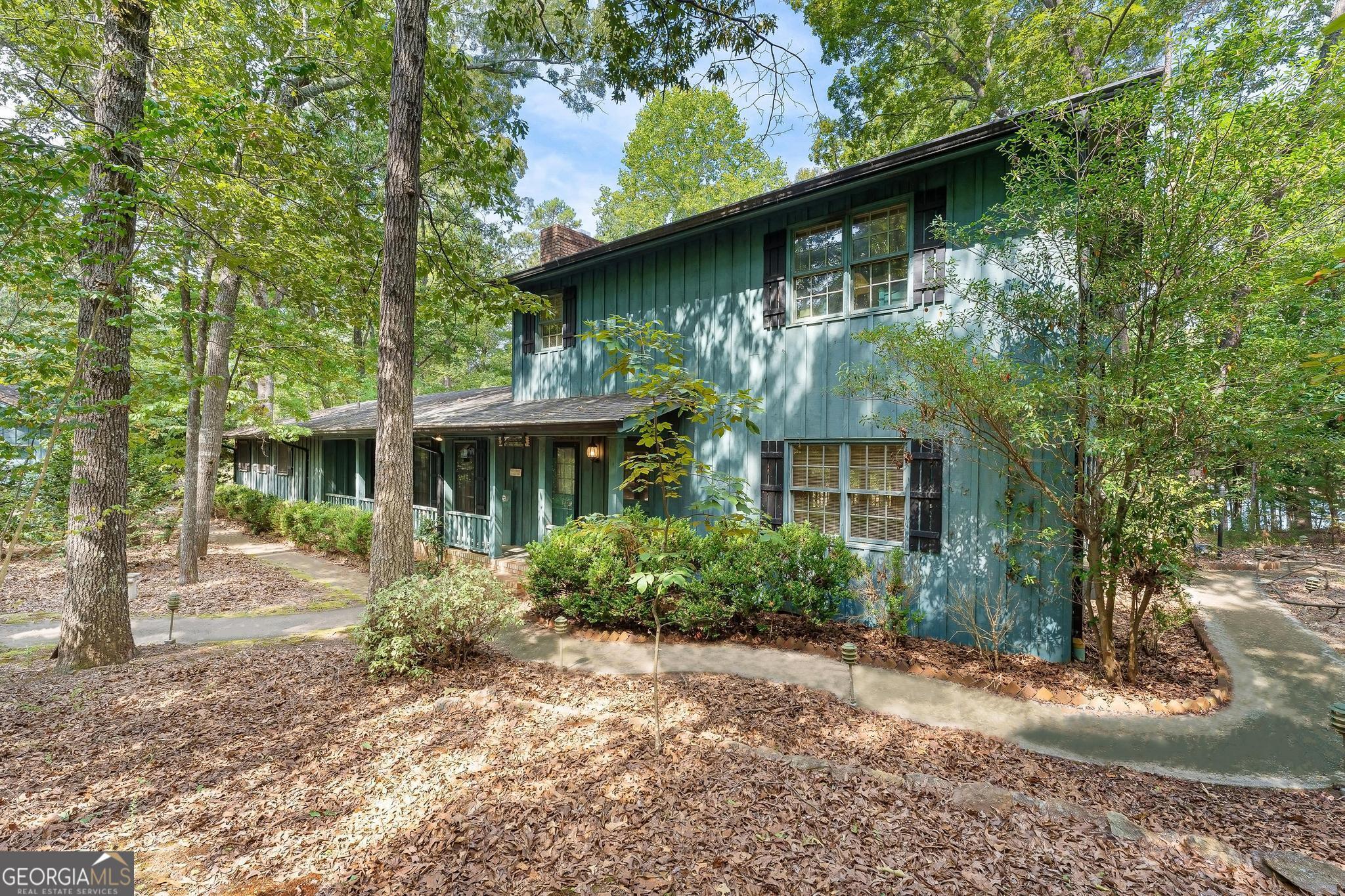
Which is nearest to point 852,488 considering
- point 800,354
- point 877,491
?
point 877,491

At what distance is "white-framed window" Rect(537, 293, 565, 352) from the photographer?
992 cm

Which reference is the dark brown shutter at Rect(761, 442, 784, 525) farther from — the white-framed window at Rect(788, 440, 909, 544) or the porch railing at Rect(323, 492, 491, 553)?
the porch railing at Rect(323, 492, 491, 553)

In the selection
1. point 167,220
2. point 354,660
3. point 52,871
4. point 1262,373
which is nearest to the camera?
point 52,871

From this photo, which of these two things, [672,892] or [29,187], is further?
[29,187]

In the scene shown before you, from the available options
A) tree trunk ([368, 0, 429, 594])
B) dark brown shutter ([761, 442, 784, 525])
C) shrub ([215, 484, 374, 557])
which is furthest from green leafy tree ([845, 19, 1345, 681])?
shrub ([215, 484, 374, 557])

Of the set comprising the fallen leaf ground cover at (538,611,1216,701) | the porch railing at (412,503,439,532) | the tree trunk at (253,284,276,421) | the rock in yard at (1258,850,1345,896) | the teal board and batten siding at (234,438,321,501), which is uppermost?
the tree trunk at (253,284,276,421)

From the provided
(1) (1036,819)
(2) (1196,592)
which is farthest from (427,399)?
(2) (1196,592)

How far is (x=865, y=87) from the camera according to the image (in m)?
11.4

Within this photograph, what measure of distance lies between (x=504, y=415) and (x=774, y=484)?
484cm

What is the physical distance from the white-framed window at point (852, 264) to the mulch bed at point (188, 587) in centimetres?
816

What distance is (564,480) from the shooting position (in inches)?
396

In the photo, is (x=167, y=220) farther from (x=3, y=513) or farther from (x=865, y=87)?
(x=865, y=87)

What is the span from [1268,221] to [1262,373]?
3.49ft

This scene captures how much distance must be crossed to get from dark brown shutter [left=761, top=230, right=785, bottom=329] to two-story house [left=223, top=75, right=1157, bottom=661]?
0.08 ft
